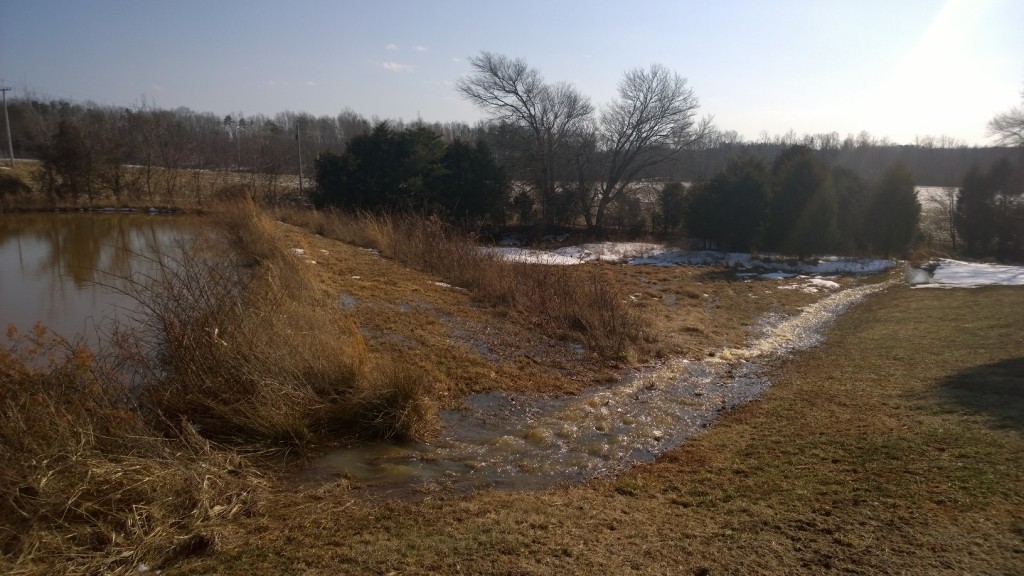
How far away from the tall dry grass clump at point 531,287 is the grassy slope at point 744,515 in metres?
3.80

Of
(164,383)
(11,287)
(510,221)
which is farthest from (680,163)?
(164,383)

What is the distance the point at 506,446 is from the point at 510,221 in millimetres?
33009

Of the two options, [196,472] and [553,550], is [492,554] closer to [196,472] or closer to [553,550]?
[553,550]

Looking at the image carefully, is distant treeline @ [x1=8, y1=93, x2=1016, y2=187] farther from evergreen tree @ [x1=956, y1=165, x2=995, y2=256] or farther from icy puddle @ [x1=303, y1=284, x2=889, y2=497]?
icy puddle @ [x1=303, y1=284, x2=889, y2=497]

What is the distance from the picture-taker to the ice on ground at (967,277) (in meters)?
20.9

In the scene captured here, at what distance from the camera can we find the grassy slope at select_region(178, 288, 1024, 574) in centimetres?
373

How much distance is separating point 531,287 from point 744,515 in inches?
338

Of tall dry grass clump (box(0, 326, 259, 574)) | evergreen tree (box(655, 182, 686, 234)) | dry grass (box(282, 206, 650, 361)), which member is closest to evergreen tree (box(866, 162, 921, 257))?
evergreen tree (box(655, 182, 686, 234))

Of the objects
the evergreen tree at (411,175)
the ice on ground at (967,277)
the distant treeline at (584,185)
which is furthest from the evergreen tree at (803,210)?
the evergreen tree at (411,175)

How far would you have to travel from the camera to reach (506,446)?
244 inches

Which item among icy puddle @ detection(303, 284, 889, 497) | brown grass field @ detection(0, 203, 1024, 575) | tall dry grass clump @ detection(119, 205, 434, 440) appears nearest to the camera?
brown grass field @ detection(0, 203, 1024, 575)

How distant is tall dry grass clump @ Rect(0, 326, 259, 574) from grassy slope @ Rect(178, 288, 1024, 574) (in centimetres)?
32

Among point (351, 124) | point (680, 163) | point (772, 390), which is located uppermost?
point (351, 124)

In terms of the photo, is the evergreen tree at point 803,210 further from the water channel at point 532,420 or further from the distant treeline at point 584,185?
the water channel at point 532,420
